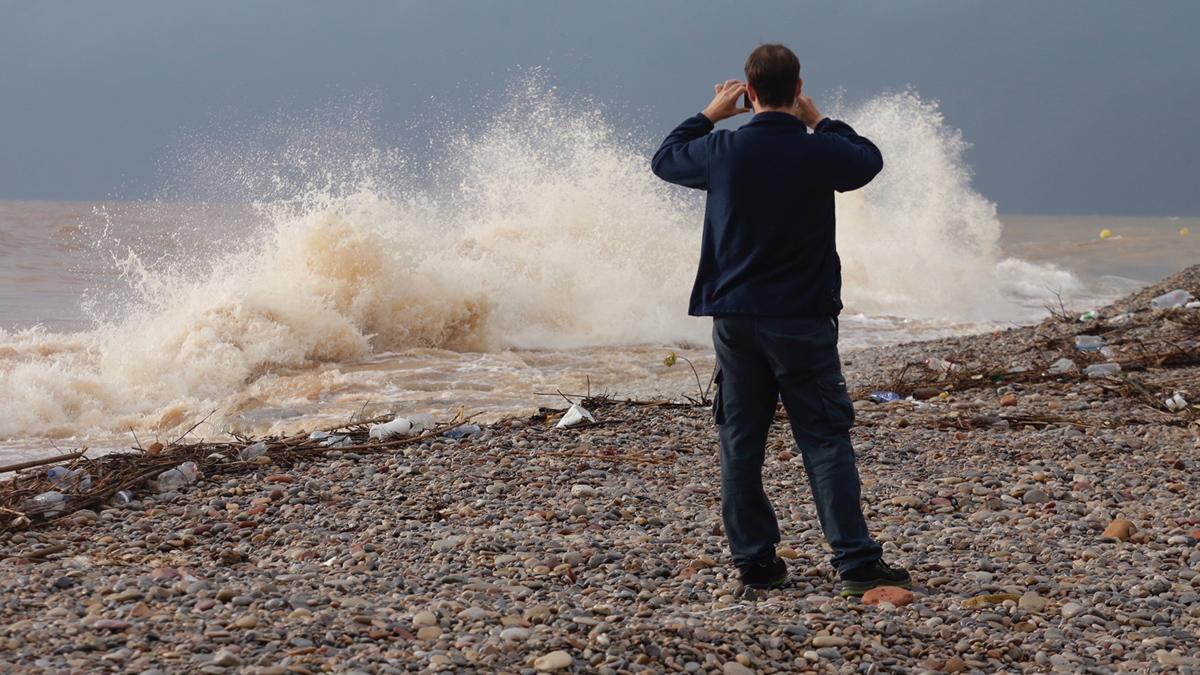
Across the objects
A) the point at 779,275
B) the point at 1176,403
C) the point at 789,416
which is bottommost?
the point at 1176,403

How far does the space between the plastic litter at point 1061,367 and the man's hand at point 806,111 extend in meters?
5.10

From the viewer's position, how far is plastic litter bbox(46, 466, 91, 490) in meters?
5.32

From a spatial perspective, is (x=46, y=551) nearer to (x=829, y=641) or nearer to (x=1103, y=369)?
(x=829, y=641)

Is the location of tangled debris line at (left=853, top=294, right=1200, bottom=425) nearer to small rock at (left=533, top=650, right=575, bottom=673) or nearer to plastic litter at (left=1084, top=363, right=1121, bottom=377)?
plastic litter at (left=1084, top=363, right=1121, bottom=377)

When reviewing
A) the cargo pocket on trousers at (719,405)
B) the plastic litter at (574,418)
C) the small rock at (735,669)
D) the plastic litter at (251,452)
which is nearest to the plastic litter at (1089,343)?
the plastic litter at (574,418)

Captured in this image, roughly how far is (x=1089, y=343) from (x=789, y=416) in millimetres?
6900

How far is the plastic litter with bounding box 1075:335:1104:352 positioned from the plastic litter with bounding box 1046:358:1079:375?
77 cm

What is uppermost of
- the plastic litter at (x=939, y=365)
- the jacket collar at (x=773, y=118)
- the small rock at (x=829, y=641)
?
the jacket collar at (x=773, y=118)

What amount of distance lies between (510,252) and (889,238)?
1016 centimetres

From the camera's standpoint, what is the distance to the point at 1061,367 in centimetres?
847

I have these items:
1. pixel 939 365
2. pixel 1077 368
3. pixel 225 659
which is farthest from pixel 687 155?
pixel 939 365

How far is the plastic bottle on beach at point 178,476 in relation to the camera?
543 cm

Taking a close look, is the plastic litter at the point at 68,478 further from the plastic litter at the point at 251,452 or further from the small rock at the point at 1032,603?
the small rock at the point at 1032,603

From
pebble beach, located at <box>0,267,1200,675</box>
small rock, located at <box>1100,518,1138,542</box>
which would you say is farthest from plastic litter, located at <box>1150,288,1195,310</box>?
small rock, located at <box>1100,518,1138,542</box>
